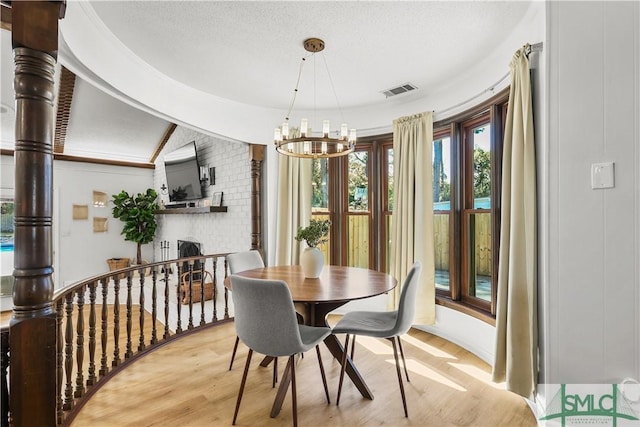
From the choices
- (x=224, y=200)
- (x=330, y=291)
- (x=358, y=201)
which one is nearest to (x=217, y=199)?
(x=224, y=200)

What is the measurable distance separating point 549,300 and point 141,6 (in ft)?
9.62

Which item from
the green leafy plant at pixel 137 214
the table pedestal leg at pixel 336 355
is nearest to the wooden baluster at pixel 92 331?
the table pedestal leg at pixel 336 355

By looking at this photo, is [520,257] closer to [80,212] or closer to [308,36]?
[308,36]

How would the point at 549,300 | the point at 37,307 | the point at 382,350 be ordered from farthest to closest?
the point at 382,350 < the point at 549,300 < the point at 37,307

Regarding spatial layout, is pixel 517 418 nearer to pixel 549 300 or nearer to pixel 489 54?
pixel 549 300

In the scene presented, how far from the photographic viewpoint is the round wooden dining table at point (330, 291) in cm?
216

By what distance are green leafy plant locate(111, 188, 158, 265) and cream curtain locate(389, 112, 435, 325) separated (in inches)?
207

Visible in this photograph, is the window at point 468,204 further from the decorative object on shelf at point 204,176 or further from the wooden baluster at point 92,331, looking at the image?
the decorative object on shelf at point 204,176

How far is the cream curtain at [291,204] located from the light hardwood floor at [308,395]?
1434mm

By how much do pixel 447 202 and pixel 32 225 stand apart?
11.2ft

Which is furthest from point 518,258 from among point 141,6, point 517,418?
point 141,6

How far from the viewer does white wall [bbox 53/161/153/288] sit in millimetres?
6387

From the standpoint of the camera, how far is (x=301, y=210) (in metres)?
4.28
